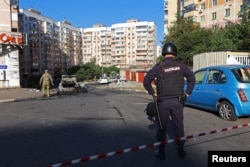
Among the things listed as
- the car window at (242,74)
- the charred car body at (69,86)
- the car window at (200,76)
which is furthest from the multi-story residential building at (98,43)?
the car window at (242,74)

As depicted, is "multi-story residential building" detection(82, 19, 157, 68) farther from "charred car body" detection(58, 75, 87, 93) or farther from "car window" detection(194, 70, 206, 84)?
"car window" detection(194, 70, 206, 84)

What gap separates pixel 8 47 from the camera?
3238 cm

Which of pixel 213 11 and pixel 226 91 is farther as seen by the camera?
pixel 213 11

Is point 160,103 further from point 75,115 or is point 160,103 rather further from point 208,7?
point 208,7

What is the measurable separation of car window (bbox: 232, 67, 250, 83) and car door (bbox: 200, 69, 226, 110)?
0.38 meters

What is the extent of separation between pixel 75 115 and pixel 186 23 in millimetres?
37714

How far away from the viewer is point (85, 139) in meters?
6.54

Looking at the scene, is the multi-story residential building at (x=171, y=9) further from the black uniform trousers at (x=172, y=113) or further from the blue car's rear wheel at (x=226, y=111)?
the black uniform trousers at (x=172, y=113)

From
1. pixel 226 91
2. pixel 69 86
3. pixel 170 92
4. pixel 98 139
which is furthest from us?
pixel 69 86

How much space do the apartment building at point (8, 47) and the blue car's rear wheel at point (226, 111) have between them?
27.0 meters

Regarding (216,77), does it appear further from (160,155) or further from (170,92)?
(160,155)

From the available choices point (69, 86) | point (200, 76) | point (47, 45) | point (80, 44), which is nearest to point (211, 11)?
point (69, 86)

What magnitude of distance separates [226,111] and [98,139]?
→ 13.6 feet

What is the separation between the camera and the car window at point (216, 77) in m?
9.12
